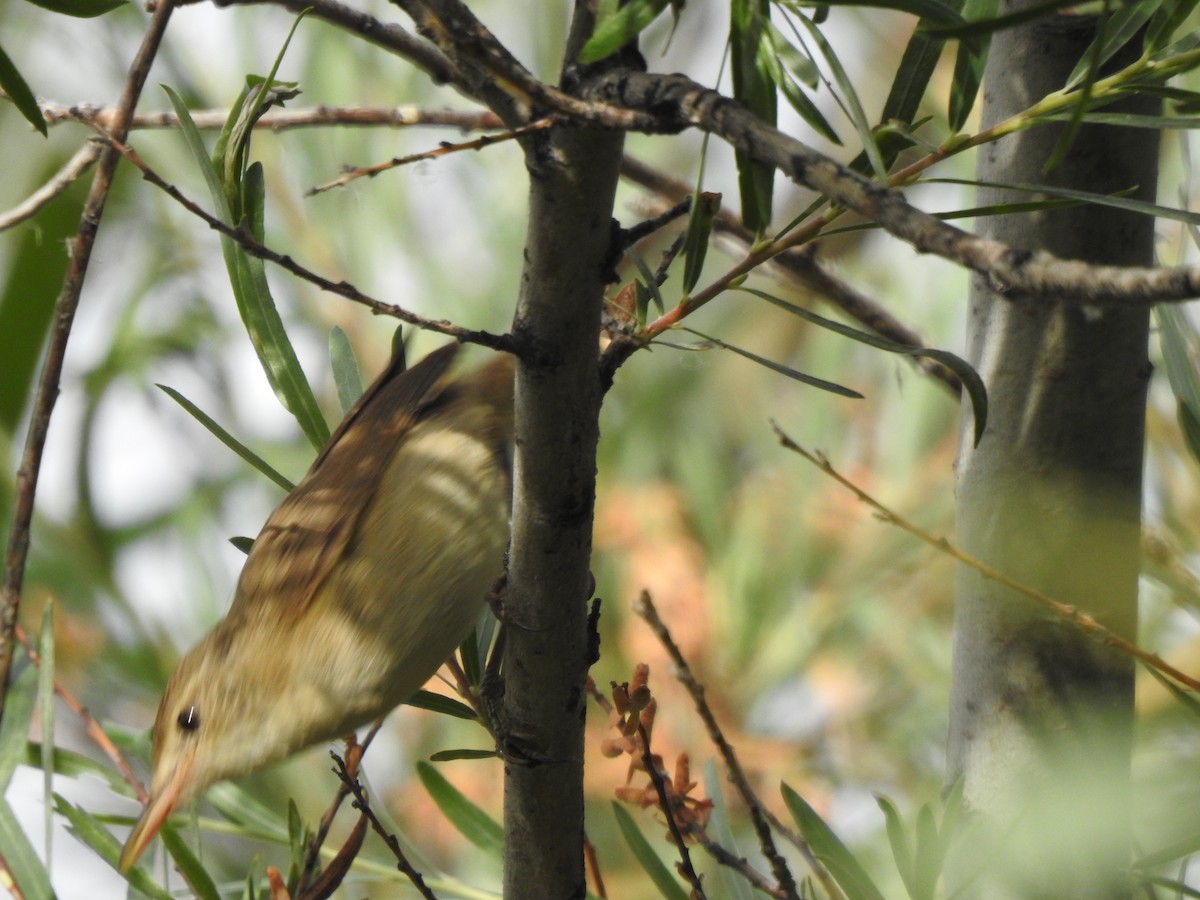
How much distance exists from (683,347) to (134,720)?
2.02 m

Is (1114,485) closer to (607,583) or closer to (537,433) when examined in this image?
(537,433)

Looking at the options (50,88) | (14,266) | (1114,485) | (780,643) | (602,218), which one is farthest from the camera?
(50,88)

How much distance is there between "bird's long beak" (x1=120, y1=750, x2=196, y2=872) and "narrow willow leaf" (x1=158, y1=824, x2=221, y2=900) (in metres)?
0.04

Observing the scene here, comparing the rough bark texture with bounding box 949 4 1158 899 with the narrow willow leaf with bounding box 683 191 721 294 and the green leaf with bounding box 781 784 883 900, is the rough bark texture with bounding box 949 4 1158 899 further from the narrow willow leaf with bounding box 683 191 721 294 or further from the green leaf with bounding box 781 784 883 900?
the narrow willow leaf with bounding box 683 191 721 294

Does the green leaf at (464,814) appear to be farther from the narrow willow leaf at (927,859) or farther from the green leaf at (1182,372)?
the green leaf at (1182,372)

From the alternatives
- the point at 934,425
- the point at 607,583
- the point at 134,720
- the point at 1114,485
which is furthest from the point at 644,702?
the point at 134,720

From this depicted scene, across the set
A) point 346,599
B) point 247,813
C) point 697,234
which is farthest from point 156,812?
point 697,234

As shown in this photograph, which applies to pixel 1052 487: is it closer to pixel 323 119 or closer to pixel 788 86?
pixel 788 86

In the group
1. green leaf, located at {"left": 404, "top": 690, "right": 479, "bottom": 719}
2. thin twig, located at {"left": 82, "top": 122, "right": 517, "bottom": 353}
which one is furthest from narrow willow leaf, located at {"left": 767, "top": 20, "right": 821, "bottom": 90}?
green leaf, located at {"left": 404, "top": 690, "right": 479, "bottom": 719}

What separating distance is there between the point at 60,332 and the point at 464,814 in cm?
60

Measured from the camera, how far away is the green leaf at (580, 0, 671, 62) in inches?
22.1

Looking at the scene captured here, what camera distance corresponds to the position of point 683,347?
792mm

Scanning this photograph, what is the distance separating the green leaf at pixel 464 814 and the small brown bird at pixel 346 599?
120mm

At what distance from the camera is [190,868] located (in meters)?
1.04
